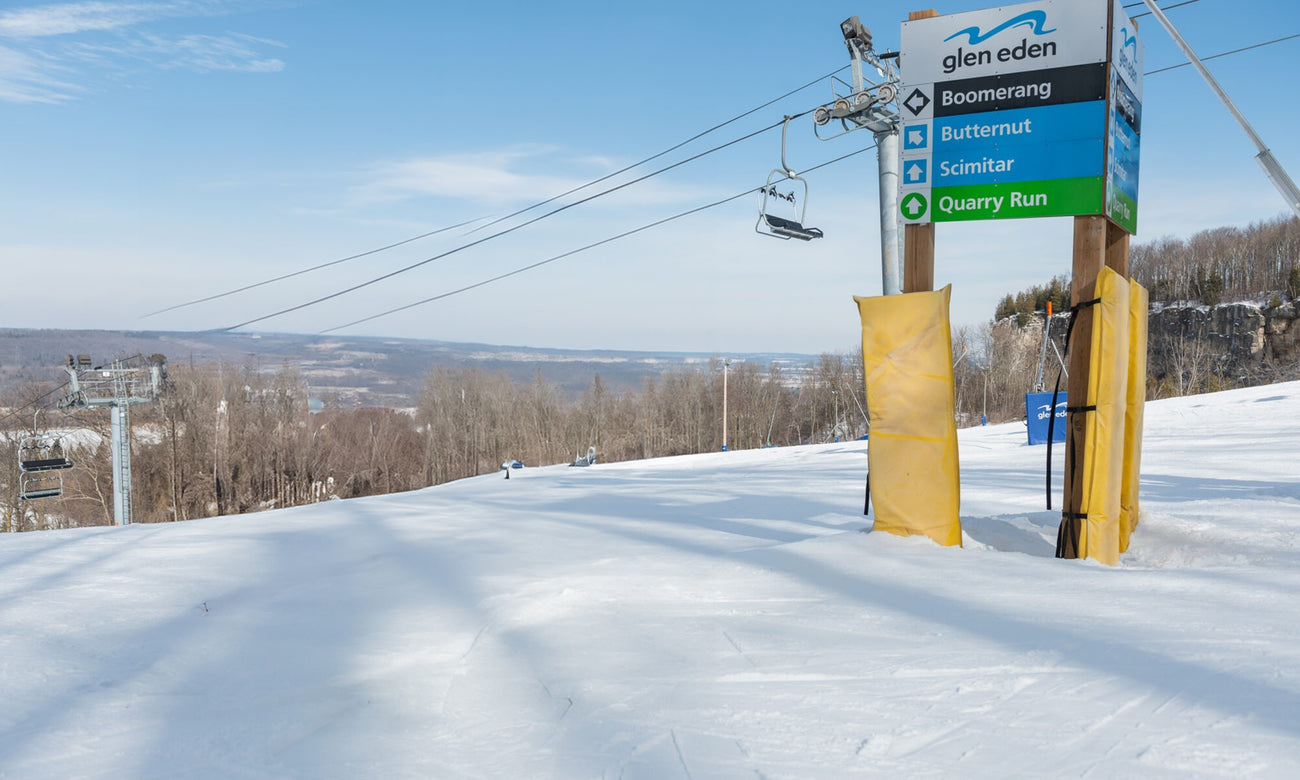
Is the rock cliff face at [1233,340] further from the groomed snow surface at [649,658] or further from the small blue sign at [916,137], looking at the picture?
the groomed snow surface at [649,658]

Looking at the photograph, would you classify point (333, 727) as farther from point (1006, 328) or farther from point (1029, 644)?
point (1006, 328)

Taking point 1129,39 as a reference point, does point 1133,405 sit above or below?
below

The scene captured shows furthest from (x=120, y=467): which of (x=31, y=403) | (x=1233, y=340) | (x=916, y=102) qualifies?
(x=1233, y=340)

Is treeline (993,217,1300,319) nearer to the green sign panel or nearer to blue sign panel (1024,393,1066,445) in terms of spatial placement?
blue sign panel (1024,393,1066,445)

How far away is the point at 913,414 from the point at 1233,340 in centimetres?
9295

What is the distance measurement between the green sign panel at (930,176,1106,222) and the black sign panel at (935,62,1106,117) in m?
0.51

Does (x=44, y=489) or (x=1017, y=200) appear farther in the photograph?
(x=44, y=489)

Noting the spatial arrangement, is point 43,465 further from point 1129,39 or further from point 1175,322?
point 1175,322

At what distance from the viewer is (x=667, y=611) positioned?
374 cm

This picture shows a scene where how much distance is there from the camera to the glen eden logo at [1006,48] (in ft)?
17.1

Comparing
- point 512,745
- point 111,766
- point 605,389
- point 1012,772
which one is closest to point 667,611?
point 512,745

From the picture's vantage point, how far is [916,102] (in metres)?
5.55

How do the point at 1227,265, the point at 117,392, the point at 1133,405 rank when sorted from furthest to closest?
1. the point at 1227,265
2. the point at 117,392
3. the point at 1133,405

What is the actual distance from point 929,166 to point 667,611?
3530 mm
